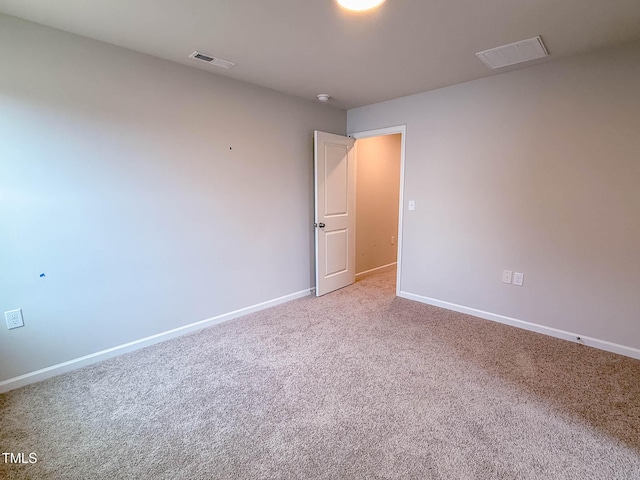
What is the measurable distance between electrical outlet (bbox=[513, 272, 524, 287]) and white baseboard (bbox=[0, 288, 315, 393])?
8.32ft

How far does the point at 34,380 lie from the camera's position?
2121 millimetres

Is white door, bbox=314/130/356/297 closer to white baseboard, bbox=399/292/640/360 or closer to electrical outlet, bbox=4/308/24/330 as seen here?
white baseboard, bbox=399/292/640/360

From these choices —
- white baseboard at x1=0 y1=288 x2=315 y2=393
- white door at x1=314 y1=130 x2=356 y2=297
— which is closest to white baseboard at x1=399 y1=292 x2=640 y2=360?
white door at x1=314 y1=130 x2=356 y2=297

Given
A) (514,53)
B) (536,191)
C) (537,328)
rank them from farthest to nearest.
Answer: (537,328), (536,191), (514,53)

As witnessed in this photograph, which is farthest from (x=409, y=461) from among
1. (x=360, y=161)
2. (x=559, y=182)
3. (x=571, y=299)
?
(x=360, y=161)

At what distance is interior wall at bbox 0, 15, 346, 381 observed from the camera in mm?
1998

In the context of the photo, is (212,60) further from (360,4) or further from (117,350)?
(117,350)

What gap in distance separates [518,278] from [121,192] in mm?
3614

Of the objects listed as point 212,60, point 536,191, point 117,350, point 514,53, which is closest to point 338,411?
point 117,350

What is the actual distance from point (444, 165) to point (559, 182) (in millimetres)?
1045

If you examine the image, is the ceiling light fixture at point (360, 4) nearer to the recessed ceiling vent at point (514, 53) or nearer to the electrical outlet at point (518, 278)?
the recessed ceiling vent at point (514, 53)

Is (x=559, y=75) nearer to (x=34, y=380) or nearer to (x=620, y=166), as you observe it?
(x=620, y=166)

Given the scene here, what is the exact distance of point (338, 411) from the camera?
5.95 feet

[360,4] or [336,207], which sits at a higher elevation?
[360,4]
